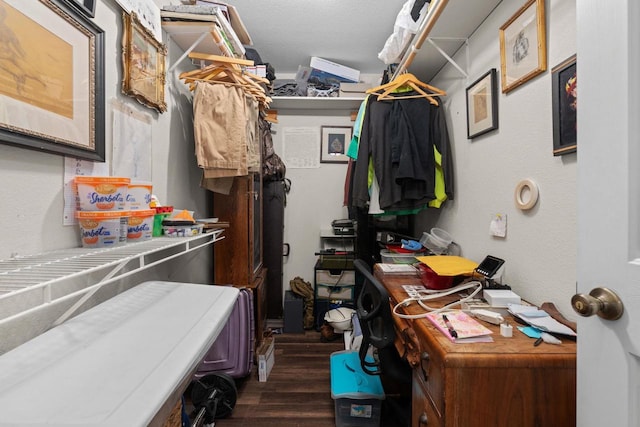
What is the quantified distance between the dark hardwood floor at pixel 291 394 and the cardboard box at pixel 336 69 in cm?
244

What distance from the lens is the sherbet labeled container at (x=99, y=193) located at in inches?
31.3

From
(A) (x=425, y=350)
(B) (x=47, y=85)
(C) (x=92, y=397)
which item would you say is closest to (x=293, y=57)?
(B) (x=47, y=85)

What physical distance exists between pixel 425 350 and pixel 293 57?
262cm

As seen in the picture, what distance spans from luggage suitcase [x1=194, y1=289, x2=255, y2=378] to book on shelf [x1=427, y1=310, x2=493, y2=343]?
45.7 inches

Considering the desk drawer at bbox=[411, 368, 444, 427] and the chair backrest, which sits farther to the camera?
the chair backrest

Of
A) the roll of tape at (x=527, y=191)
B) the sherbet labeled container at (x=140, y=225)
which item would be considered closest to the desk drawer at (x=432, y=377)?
the roll of tape at (x=527, y=191)

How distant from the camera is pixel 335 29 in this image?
7.07 ft

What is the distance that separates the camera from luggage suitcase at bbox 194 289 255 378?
1.64 metres

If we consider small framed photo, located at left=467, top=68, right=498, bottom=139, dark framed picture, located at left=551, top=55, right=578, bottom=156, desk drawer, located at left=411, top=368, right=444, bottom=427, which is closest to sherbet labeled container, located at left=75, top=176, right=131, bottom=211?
desk drawer, located at left=411, top=368, right=444, bottom=427

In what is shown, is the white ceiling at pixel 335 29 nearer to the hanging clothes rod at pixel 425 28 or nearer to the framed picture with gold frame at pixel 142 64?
the hanging clothes rod at pixel 425 28

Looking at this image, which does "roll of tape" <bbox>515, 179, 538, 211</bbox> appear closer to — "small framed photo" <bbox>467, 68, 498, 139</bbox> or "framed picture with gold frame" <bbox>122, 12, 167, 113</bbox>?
"small framed photo" <bbox>467, 68, 498, 139</bbox>

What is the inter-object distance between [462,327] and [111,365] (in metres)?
0.88

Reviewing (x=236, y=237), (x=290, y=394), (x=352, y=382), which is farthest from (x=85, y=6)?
(x=290, y=394)

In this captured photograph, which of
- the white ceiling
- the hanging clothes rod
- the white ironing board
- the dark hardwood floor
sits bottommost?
the dark hardwood floor
